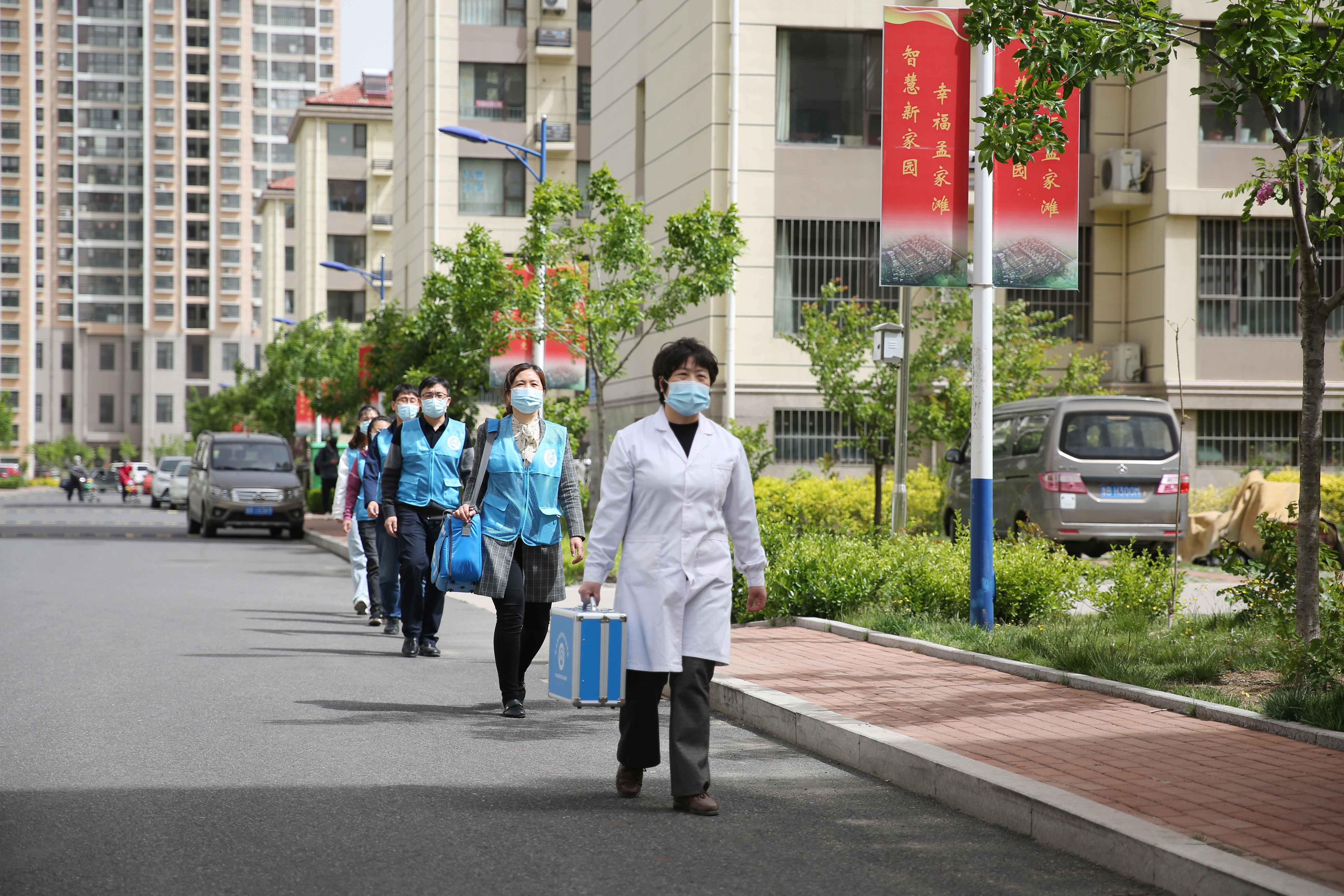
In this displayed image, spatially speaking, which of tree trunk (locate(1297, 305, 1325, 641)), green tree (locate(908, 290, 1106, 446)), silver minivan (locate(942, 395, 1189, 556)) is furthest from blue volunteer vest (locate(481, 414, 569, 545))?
green tree (locate(908, 290, 1106, 446))

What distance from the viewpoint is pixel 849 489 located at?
23016 mm

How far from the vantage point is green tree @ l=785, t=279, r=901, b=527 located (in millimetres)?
21781

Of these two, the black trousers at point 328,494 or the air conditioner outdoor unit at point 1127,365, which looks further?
the black trousers at point 328,494

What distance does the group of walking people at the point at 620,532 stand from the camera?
5898 mm

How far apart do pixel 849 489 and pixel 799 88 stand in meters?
7.91

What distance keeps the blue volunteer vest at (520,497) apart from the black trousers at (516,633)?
197mm

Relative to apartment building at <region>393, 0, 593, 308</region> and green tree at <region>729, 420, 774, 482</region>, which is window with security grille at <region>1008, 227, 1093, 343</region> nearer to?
green tree at <region>729, 420, 774, 482</region>

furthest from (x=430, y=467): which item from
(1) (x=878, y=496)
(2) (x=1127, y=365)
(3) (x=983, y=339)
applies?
(2) (x=1127, y=365)

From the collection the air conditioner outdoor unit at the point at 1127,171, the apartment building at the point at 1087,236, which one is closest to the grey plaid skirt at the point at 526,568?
the apartment building at the point at 1087,236

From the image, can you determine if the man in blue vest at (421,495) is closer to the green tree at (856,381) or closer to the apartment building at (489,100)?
the green tree at (856,381)

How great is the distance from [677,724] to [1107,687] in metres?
3.27

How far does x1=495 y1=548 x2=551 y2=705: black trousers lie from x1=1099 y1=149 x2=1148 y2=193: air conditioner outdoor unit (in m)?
20.2

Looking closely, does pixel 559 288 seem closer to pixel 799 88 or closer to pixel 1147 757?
pixel 799 88

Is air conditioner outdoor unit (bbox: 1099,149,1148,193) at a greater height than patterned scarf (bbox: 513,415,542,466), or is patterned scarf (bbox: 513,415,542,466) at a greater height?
→ air conditioner outdoor unit (bbox: 1099,149,1148,193)
